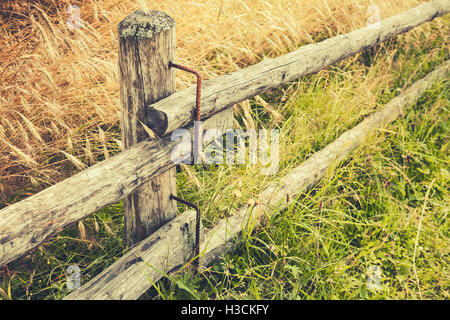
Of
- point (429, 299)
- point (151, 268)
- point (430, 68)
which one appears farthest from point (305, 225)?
point (430, 68)

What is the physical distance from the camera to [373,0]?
13.3 feet

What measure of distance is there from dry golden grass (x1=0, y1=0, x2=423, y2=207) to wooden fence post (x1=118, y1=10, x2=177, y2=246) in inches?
12.4

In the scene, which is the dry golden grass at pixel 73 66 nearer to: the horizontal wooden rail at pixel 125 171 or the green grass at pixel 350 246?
the horizontal wooden rail at pixel 125 171

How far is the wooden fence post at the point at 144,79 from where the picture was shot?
56.9 inches

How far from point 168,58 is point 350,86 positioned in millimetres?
1883

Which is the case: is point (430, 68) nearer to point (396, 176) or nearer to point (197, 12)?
point (396, 176)

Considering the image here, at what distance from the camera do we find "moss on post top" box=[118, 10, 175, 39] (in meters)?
1.43

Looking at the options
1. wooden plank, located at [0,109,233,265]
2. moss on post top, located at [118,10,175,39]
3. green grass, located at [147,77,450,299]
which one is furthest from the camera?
green grass, located at [147,77,450,299]

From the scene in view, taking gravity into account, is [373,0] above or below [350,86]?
above

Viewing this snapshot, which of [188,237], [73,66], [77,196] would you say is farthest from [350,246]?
[73,66]

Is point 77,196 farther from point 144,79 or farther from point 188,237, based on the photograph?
point 188,237

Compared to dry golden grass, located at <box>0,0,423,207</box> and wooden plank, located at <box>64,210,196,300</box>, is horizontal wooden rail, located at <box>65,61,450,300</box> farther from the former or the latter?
dry golden grass, located at <box>0,0,423,207</box>

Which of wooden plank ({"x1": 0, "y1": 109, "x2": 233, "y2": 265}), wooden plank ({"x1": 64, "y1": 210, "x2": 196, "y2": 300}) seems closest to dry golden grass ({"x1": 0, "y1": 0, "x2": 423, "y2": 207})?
wooden plank ({"x1": 0, "y1": 109, "x2": 233, "y2": 265})
